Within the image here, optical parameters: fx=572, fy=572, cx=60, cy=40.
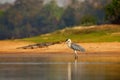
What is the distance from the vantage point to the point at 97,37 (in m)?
52.7

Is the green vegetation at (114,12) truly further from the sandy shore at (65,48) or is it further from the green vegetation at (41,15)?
the sandy shore at (65,48)

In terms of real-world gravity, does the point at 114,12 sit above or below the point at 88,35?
above

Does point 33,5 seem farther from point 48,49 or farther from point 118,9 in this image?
point 48,49

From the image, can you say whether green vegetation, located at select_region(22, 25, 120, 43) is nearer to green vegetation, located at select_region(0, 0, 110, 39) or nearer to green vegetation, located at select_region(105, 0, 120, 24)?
green vegetation, located at select_region(105, 0, 120, 24)

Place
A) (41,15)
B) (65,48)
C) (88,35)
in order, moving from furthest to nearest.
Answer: (41,15) < (88,35) < (65,48)

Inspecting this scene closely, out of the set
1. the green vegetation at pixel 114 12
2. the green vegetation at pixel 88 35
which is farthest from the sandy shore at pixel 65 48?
the green vegetation at pixel 114 12

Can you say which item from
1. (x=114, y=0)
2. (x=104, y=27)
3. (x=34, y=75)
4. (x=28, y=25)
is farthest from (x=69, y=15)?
(x=34, y=75)

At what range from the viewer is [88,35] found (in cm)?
5503

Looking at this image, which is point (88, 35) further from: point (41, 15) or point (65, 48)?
point (41, 15)

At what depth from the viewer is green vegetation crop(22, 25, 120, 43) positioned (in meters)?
51.2

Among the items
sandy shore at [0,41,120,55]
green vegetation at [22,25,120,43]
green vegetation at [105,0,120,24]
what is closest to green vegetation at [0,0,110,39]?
green vegetation at [105,0,120,24]

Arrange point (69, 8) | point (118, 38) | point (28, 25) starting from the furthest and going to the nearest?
point (69, 8) → point (28, 25) → point (118, 38)

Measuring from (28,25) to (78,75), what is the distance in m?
63.1

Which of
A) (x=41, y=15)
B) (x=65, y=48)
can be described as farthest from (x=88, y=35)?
(x=41, y=15)
